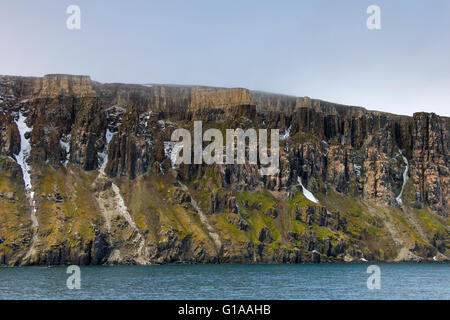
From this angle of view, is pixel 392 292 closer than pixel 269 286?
Yes

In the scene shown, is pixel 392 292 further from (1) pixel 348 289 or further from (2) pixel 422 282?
(2) pixel 422 282

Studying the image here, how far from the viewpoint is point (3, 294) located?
103938 millimetres
